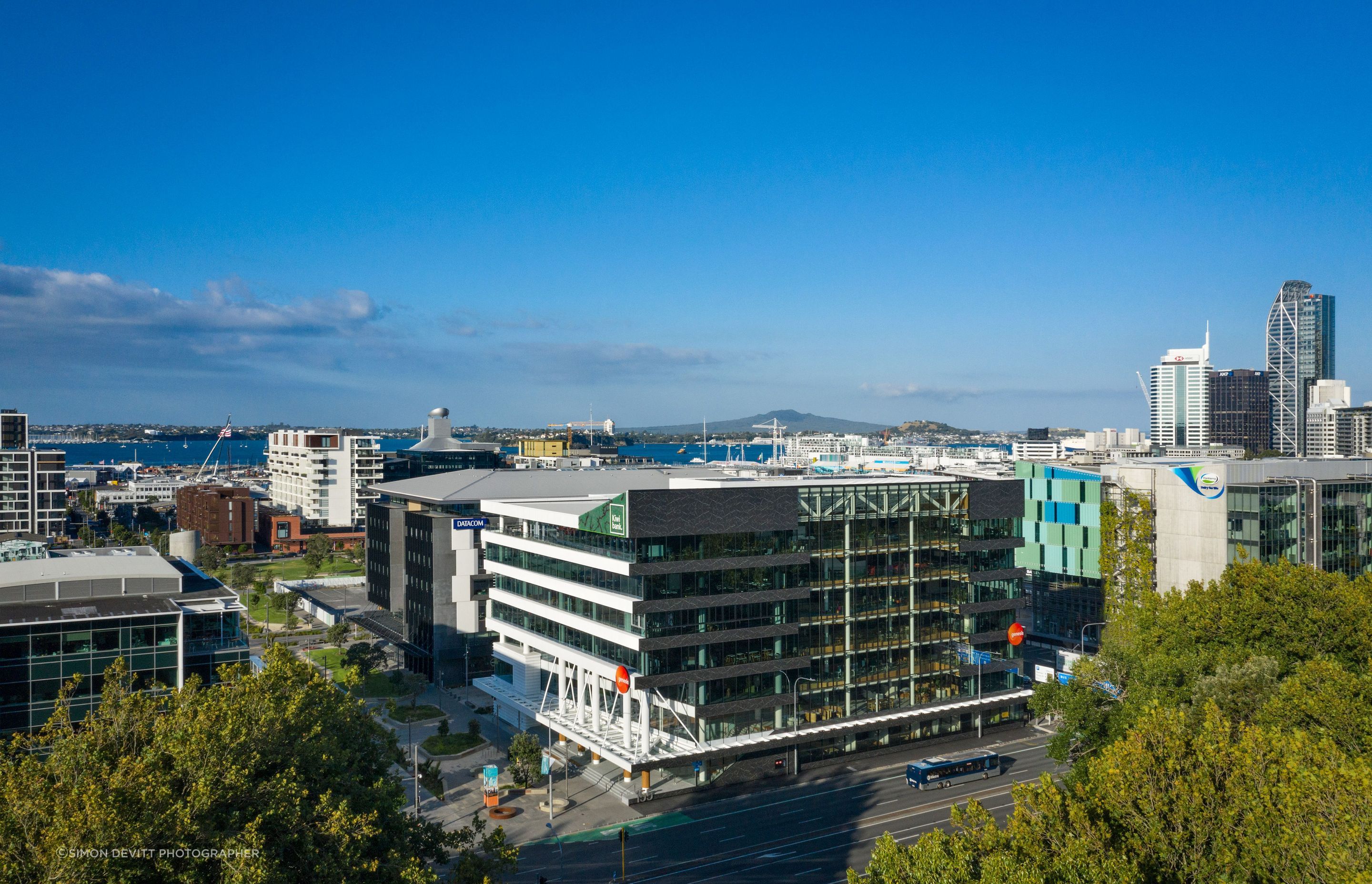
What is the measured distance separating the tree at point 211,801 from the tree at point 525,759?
975 inches

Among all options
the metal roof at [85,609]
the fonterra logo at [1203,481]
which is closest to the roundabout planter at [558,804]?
the metal roof at [85,609]

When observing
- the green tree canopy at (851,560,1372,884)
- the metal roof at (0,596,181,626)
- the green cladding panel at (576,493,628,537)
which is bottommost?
the green tree canopy at (851,560,1372,884)

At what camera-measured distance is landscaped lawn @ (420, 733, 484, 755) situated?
232ft

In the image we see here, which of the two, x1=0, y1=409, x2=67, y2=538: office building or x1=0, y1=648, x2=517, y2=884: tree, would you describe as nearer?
x1=0, y1=648, x2=517, y2=884: tree

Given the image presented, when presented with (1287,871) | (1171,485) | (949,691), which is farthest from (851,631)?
→ (1171,485)

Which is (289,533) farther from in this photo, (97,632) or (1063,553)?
(1063,553)

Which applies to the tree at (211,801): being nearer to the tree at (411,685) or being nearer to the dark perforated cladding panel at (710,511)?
the dark perforated cladding panel at (710,511)

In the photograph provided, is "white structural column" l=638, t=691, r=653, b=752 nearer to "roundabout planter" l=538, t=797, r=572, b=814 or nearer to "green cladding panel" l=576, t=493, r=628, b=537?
"roundabout planter" l=538, t=797, r=572, b=814

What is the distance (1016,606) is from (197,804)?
6177cm

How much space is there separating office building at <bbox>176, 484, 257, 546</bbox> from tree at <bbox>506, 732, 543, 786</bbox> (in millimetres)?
133852

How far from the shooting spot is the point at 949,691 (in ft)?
237

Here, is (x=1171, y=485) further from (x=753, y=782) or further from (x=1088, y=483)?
(x=753, y=782)

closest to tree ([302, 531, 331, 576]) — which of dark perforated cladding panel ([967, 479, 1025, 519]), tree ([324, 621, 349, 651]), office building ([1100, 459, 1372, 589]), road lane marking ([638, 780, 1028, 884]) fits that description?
tree ([324, 621, 349, 651])

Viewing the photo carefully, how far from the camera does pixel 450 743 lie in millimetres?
72062
